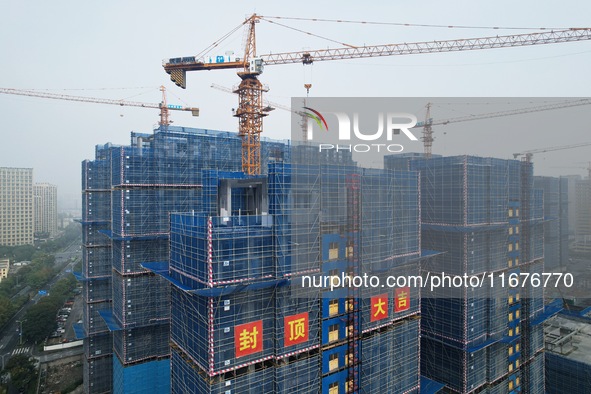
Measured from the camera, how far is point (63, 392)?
32812mm

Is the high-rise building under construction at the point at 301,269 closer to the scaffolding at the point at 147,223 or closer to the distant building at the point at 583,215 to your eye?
the scaffolding at the point at 147,223

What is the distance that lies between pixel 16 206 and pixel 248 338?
110 metres

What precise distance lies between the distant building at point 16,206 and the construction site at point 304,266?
82623mm

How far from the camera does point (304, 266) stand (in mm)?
15148

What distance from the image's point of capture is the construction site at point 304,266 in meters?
14.1

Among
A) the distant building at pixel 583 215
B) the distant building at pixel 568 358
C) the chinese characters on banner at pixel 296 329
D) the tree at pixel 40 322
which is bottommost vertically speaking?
the tree at pixel 40 322

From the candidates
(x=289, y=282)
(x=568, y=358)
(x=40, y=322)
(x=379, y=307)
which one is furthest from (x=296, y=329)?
(x=40, y=322)

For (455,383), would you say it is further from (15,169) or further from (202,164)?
(15,169)

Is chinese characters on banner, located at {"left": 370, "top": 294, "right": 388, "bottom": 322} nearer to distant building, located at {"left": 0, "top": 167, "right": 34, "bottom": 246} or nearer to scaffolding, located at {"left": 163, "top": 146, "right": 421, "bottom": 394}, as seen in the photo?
scaffolding, located at {"left": 163, "top": 146, "right": 421, "bottom": 394}

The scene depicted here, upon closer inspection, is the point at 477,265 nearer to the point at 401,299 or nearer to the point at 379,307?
the point at 401,299

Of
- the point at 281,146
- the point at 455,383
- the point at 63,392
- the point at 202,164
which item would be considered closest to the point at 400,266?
the point at 455,383

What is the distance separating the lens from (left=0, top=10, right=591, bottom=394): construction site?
1411 centimetres

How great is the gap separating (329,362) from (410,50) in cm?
2902

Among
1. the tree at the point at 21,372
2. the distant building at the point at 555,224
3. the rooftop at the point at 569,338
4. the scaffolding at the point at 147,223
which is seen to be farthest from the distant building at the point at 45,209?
the rooftop at the point at 569,338
